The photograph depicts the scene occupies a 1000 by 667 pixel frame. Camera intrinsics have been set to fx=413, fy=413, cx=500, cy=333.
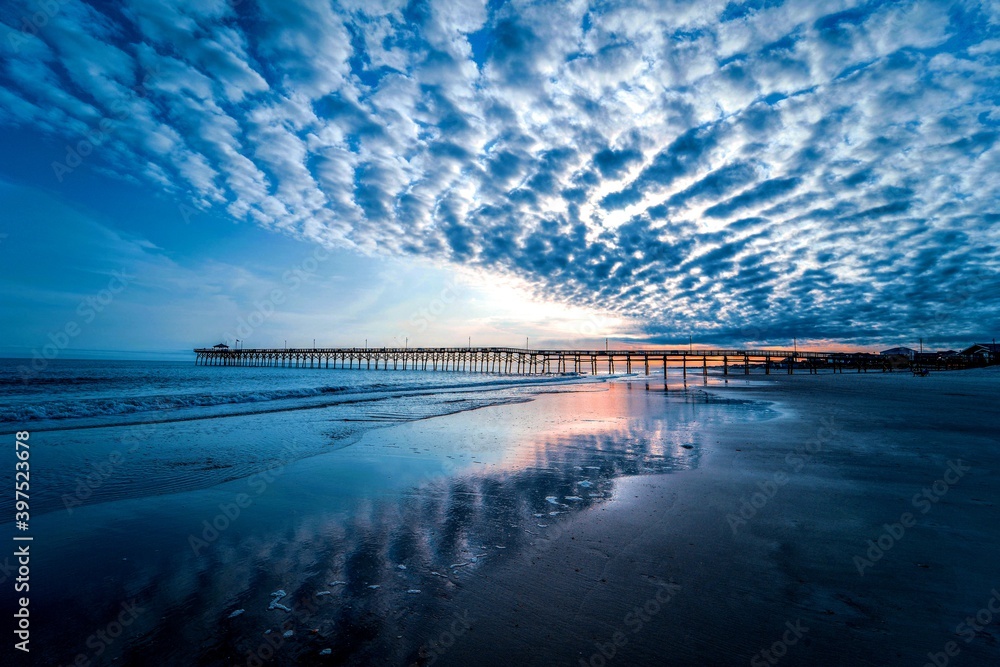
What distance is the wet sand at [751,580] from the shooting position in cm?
248

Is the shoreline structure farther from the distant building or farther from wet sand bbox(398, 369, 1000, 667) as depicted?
wet sand bbox(398, 369, 1000, 667)

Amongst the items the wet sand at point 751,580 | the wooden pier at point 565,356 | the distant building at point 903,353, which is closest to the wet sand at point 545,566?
the wet sand at point 751,580

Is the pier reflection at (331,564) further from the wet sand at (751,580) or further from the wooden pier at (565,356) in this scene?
the wooden pier at (565,356)

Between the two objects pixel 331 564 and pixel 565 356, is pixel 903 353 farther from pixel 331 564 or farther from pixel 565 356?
pixel 331 564

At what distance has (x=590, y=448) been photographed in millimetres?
9008

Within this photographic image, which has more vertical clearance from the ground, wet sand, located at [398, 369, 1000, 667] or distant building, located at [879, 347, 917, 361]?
distant building, located at [879, 347, 917, 361]

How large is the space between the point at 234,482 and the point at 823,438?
12.3 metres

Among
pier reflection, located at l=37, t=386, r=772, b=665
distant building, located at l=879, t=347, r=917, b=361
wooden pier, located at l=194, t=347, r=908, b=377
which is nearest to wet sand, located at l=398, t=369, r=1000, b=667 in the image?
pier reflection, located at l=37, t=386, r=772, b=665

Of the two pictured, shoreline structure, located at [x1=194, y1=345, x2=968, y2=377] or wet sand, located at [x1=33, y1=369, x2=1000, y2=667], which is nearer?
wet sand, located at [x1=33, y1=369, x2=1000, y2=667]

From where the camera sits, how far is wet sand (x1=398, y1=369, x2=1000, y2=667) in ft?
8.14

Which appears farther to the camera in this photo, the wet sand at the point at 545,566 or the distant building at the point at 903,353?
the distant building at the point at 903,353

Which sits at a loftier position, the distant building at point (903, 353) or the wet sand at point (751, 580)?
the distant building at point (903, 353)

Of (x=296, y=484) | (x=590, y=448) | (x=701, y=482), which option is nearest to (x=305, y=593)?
(x=296, y=484)

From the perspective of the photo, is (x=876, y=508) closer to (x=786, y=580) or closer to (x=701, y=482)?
(x=701, y=482)
